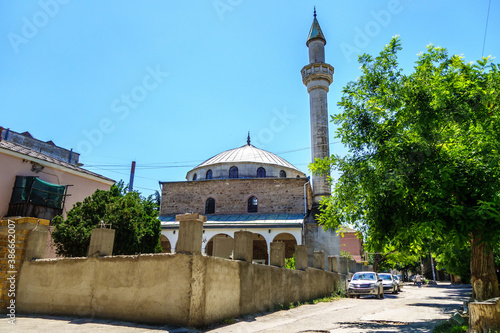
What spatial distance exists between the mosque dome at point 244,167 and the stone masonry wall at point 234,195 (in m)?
2.02

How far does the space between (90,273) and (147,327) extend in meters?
1.74

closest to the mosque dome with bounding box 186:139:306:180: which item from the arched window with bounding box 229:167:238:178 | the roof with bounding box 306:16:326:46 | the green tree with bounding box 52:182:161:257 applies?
the arched window with bounding box 229:167:238:178

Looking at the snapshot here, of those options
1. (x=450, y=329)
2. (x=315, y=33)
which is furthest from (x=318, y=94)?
(x=450, y=329)

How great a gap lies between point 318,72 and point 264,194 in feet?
32.7

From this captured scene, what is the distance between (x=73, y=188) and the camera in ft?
53.4

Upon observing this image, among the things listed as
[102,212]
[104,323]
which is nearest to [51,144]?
[102,212]

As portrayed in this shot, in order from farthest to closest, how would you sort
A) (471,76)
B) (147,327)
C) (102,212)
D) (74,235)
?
1. (102,212)
2. (74,235)
3. (471,76)
4. (147,327)

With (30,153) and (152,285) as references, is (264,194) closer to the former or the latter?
(30,153)

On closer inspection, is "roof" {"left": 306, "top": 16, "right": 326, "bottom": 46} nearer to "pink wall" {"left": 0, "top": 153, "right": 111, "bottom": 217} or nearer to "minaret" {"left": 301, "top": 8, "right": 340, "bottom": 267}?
"minaret" {"left": 301, "top": 8, "right": 340, "bottom": 267}

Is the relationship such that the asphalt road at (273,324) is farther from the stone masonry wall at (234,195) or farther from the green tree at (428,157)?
the stone masonry wall at (234,195)

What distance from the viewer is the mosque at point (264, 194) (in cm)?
2306

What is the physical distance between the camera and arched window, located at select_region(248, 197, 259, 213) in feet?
82.4

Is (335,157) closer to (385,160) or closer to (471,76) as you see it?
(385,160)

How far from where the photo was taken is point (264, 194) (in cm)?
2502
